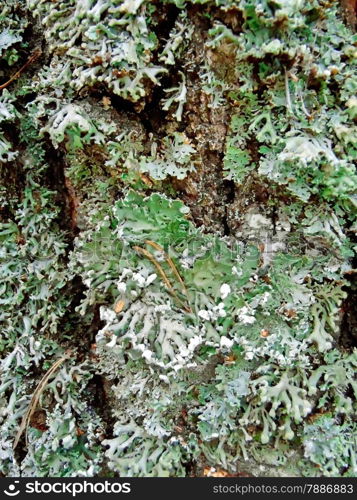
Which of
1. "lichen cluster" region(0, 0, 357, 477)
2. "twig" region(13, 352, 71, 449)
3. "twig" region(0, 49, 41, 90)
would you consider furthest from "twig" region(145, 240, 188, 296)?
"twig" region(0, 49, 41, 90)

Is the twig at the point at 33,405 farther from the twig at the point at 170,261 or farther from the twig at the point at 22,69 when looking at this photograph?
the twig at the point at 22,69

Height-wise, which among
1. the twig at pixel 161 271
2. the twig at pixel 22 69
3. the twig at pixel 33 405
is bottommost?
the twig at pixel 33 405

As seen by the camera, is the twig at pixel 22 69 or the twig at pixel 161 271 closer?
the twig at pixel 161 271

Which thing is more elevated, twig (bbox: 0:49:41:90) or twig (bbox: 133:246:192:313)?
twig (bbox: 0:49:41:90)

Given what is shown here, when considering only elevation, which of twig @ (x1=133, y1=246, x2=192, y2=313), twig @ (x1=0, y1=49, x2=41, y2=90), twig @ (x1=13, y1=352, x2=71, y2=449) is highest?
twig @ (x1=0, y1=49, x2=41, y2=90)

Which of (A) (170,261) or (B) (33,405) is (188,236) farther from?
(B) (33,405)

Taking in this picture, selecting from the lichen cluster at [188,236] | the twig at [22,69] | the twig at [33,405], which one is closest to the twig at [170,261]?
the lichen cluster at [188,236]

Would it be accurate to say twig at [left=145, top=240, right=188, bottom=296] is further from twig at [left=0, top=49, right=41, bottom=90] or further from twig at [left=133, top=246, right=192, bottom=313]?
twig at [left=0, top=49, right=41, bottom=90]

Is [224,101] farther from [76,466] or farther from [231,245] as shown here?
[76,466]

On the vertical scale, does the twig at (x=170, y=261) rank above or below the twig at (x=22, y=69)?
below
